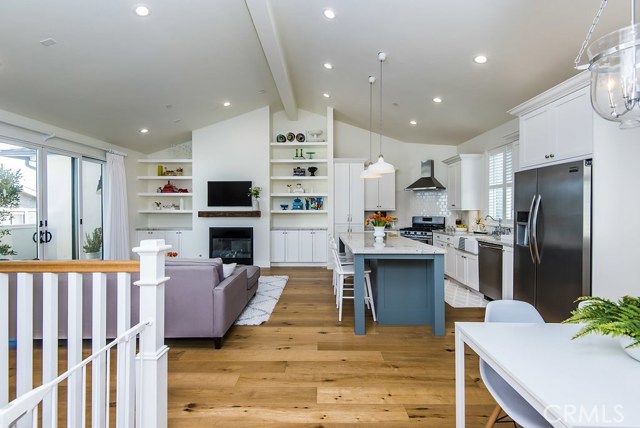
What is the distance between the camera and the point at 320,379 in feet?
7.53

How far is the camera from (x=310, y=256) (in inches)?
271

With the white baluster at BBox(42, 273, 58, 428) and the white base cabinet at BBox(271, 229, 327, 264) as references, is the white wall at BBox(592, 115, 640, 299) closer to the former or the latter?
the white baluster at BBox(42, 273, 58, 428)

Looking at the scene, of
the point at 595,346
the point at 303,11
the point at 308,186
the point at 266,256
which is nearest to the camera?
the point at 595,346

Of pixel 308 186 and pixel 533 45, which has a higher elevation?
pixel 533 45

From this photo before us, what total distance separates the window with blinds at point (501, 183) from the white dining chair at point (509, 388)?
360cm

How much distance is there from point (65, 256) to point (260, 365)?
4471 mm

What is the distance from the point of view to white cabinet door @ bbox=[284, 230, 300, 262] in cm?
689

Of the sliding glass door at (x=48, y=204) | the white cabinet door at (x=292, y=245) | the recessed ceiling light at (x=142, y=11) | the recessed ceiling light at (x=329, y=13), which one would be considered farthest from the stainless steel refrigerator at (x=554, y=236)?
the sliding glass door at (x=48, y=204)

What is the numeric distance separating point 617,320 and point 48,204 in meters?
6.24

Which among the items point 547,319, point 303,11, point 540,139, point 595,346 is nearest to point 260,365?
point 595,346

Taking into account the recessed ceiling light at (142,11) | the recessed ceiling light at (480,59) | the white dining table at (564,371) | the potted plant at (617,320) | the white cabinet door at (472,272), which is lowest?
the white cabinet door at (472,272)

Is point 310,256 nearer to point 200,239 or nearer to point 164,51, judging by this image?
point 200,239

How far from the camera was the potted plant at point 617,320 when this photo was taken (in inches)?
37.3
